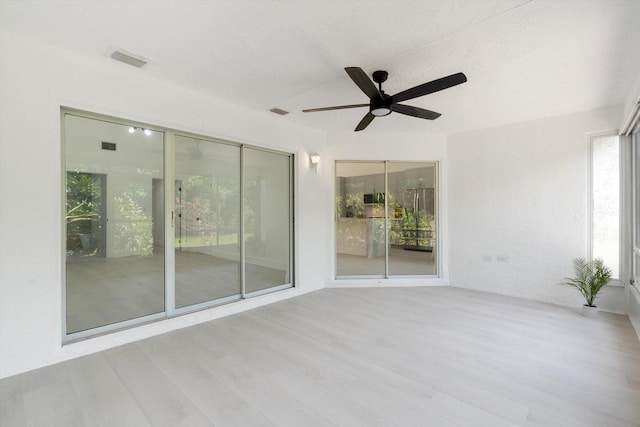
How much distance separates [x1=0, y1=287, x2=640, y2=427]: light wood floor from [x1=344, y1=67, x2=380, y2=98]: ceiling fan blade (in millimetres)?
2532

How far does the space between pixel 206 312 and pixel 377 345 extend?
7.07ft

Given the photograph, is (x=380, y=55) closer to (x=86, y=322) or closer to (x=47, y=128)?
(x=47, y=128)

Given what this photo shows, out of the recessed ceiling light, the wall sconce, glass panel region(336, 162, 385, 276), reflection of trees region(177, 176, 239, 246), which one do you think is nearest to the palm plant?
glass panel region(336, 162, 385, 276)

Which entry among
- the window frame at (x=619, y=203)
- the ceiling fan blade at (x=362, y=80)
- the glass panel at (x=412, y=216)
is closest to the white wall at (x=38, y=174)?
the ceiling fan blade at (x=362, y=80)

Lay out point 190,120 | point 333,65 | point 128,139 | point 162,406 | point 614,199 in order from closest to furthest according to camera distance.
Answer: point 162,406, point 333,65, point 128,139, point 190,120, point 614,199

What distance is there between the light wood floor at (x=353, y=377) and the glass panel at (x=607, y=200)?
926mm

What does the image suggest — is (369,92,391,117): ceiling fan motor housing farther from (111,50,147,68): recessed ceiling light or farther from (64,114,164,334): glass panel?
(64,114,164,334): glass panel

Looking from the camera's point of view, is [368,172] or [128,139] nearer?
[128,139]

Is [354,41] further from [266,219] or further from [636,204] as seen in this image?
[636,204]

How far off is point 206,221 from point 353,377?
8.60 ft

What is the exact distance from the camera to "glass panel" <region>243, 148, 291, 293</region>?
447 cm

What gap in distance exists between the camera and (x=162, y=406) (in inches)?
84.2

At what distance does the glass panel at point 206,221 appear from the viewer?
3.75m

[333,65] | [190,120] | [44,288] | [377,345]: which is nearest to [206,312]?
[44,288]
